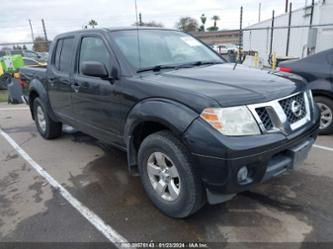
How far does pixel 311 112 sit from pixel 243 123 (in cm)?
115

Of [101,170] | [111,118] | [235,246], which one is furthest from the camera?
[101,170]

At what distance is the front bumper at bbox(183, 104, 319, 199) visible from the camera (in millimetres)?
2230

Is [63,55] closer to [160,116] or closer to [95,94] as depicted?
[95,94]

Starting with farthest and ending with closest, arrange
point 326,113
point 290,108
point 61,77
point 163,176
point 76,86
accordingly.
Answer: point 326,113, point 61,77, point 76,86, point 163,176, point 290,108

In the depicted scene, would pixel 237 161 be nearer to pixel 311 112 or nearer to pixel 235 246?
pixel 235 246

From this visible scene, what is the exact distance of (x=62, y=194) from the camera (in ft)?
11.3

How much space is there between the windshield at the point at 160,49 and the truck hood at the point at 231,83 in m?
0.31

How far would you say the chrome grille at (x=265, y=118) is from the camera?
7.92 feet

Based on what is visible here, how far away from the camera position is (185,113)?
7.93 feet

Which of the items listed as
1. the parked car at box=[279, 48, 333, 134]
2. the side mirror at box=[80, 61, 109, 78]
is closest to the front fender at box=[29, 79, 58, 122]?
the side mirror at box=[80, 61, 109, 78]

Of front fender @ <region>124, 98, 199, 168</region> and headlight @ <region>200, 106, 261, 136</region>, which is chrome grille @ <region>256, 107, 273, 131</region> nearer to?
headlight @ <region>200, 106, 261, 136</region>

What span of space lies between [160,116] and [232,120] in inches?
25.3

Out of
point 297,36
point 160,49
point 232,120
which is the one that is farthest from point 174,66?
point 297,36

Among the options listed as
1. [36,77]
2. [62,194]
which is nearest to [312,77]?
[62,194]
